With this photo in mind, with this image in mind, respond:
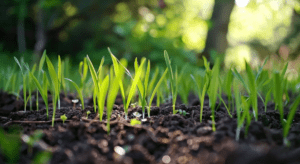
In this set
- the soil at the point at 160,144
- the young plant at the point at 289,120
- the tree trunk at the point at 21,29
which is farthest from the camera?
the tree trunk at the point at 21,29

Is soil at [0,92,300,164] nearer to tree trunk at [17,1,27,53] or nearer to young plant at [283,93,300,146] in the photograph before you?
young plant at [283,93,300,146]

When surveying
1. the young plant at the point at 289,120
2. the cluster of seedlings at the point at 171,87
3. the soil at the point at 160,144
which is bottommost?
the soil at the point at 160,144

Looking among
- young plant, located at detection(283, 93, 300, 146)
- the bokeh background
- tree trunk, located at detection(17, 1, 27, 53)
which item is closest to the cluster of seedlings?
young plant, located at detection(283, 93, 300, 146)

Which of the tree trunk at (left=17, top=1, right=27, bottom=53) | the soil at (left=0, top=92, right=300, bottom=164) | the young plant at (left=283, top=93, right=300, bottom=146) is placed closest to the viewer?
the soil at (left=0, top=92, right=300, bottom=164)

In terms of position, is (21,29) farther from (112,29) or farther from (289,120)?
(289,120)

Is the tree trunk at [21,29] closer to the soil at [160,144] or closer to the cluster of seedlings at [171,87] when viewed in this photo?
the cluster of seedlings at [171,87]

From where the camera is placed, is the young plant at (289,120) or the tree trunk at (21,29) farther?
the tree trunk at (21,29)

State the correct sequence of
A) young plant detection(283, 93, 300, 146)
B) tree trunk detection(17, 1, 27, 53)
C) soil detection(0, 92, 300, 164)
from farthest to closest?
tree trunk detection(17, 1, 27, 53) → young plant detection(283, 93, 300, 146) → soil detection(0, 92, 300, 164)

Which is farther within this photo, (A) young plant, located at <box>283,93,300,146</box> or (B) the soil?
(A) young plant, located at <box>283,93,300,146</box>

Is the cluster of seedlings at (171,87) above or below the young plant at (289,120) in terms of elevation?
above

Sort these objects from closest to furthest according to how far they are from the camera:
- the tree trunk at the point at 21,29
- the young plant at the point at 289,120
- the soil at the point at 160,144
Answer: the soil at the point at 160,144, the young plant at the point at 289,120, the tree trunk at the point at 21,29

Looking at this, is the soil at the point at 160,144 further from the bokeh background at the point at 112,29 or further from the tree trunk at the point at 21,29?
the tree trunk at the point at 21,29

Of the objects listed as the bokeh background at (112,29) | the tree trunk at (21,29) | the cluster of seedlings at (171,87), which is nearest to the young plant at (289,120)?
the cluster of seedlings at (171,87)

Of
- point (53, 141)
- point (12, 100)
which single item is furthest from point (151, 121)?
point (12, 100)
